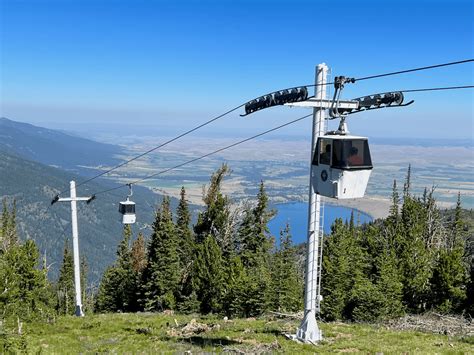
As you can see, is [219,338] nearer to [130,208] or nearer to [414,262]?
[130,208]

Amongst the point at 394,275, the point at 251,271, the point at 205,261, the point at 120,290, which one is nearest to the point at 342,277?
the point at 394,275

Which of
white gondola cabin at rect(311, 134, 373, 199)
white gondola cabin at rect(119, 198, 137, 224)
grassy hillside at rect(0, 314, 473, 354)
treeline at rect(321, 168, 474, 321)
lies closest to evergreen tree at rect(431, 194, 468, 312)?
treeline at rect(321, 168, 474, 321)

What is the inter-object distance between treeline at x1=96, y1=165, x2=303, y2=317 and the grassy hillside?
22.2 m

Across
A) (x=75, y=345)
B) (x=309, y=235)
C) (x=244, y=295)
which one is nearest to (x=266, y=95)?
(x=309, y=235)

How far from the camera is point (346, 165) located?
10.9 meters

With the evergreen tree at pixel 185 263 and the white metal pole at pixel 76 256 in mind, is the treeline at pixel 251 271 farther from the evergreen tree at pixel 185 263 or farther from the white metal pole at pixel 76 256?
the white metal pole at pixel 76 256

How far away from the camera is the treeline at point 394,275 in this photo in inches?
1425

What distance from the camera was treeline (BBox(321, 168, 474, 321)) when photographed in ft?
119

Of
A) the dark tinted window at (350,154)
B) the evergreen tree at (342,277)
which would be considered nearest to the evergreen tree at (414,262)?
the evergreen tree at (342,277)

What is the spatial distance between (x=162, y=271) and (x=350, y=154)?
1743 inches

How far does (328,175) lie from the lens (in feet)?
37.6

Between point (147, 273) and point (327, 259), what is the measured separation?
68.6ft

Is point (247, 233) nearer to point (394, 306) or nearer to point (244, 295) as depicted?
point (244, 295)

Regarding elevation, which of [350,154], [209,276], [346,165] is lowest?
[209,276]
